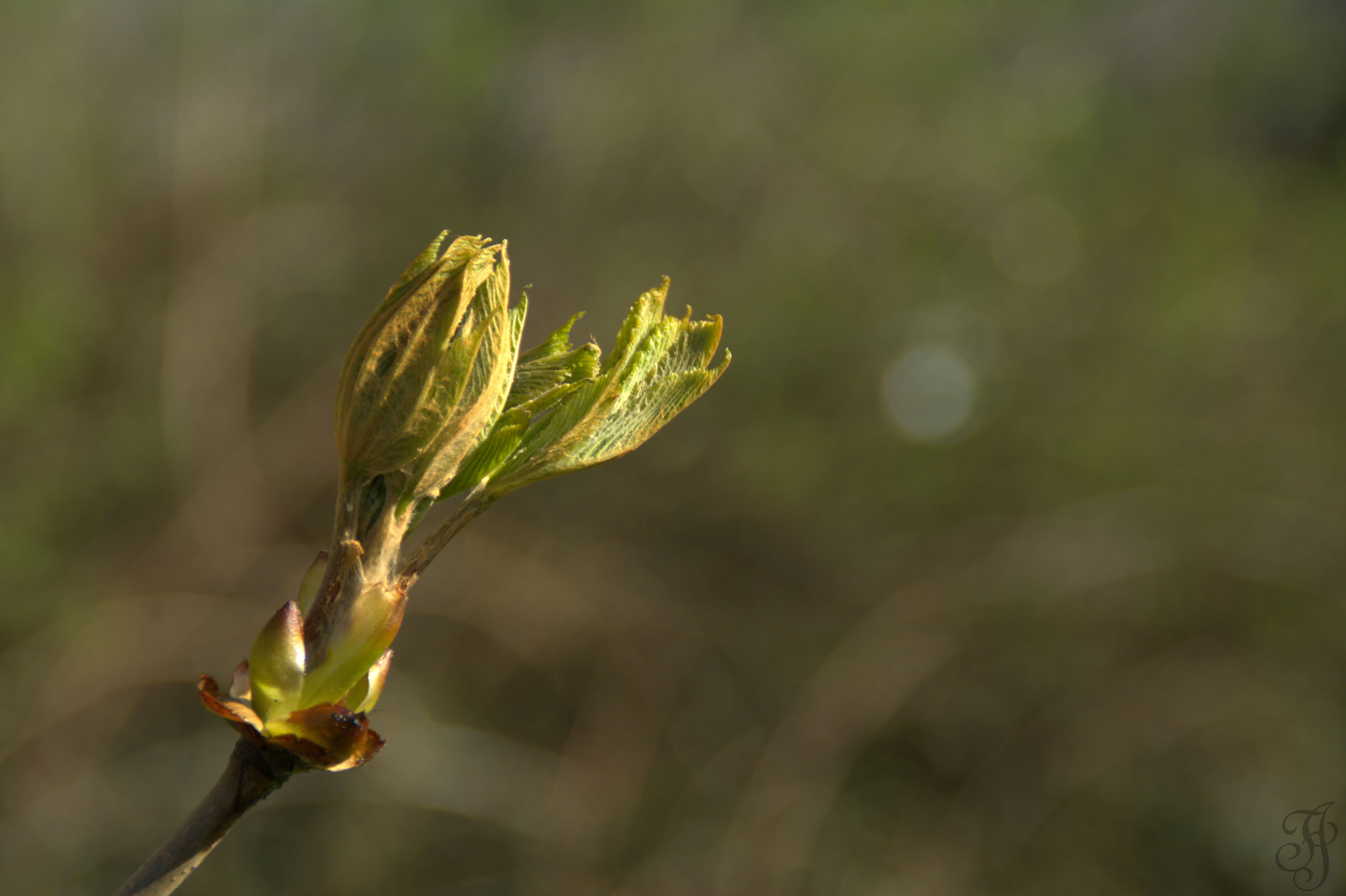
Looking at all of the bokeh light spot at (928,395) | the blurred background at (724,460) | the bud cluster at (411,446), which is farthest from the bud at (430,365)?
the bokeh light spot at (928,395)

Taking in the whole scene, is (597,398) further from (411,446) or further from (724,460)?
(724,460)

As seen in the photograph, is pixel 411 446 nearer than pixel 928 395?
Yes

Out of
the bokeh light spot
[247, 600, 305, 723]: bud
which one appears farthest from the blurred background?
[247, 600, 305, 723]: bud

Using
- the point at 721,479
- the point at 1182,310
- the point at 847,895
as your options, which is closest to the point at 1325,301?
the point at 1182,310

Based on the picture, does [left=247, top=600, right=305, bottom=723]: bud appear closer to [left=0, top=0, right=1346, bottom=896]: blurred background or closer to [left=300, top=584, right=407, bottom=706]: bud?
[left=300, top=584, right=407, bottom=706]: bud

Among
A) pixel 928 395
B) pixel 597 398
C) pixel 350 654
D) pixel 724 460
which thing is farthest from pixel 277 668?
pixel 928 395

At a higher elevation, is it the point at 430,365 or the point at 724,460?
the point at 724,460
